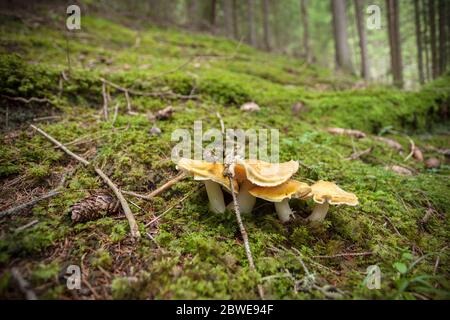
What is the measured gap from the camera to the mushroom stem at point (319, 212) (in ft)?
8.01

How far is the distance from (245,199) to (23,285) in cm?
167

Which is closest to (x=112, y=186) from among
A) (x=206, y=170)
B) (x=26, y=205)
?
(x=26, y=205)

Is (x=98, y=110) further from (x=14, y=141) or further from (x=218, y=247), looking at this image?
(x=218, y=247)

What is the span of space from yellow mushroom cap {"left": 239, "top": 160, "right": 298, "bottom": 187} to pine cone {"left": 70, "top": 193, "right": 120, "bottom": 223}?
3.88ft

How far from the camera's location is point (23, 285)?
1.60m

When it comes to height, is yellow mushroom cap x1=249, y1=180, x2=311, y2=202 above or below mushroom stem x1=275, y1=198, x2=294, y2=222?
above

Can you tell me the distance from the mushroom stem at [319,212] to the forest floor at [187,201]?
0.10 meters

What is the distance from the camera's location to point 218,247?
2.05m

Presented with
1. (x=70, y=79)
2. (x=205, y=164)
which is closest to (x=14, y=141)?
(x=70, y=79)

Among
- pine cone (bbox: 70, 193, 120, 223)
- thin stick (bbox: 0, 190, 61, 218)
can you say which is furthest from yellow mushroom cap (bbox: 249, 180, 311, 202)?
thin stick (bbox: 0, 190, 61, 218)

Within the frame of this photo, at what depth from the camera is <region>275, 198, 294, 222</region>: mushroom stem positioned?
245cm

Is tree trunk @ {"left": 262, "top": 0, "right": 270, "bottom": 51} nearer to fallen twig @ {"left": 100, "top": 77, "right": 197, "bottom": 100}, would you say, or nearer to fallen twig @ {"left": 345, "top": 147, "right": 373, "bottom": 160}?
fallen twig @ {"left": 100, "top": 77, "right": 197, "bottom": 100}
